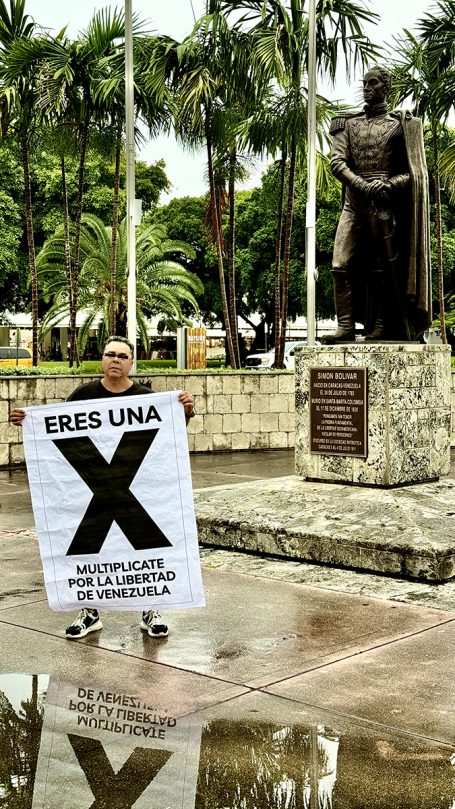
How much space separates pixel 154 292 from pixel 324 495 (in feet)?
98.0

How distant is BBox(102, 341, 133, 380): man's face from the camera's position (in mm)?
5887

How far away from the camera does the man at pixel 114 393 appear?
5.86m

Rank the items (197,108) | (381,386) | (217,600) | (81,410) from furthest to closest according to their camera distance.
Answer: (197,108), (381,386), (217,600), (81,410)

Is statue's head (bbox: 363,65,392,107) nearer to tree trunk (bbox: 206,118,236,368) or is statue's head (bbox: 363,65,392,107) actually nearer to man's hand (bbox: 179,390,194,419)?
man's hand (bbox: 179,390,194,419)

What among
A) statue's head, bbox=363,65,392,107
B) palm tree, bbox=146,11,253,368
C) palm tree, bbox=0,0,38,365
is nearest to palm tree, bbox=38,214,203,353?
palm tree, bbox=0,0,38,365

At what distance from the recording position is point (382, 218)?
8.98m

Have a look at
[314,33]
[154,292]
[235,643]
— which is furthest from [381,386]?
[154,292]

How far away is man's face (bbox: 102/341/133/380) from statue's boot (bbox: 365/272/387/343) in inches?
149

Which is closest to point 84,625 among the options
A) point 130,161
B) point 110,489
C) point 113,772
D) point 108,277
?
point 110,489

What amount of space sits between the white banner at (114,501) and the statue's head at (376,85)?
14.4ft

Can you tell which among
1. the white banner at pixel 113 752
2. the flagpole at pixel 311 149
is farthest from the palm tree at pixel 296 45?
the white banner at pixel 113 752

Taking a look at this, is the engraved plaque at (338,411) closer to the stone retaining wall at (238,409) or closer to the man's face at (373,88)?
the man's face at (373,88)

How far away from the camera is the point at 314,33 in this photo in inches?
751

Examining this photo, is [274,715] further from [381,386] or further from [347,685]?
[381,386]
